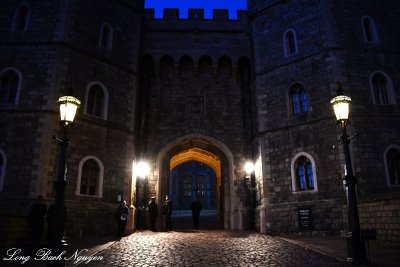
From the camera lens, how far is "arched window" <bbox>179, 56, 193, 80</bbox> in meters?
18.1

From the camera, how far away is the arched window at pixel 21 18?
14.0 meters

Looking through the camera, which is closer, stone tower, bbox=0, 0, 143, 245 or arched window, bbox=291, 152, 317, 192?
stone tower, bbox=0, 0, 143, 245

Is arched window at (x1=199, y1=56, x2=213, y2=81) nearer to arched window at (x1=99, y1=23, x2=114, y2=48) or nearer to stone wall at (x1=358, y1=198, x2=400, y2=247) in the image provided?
arched window at (x1=99, y1=23, x2=114, y2=48)

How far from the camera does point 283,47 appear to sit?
15.8 m

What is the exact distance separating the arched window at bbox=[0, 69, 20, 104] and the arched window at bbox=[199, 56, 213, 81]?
9.03m

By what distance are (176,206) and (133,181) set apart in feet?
83.7

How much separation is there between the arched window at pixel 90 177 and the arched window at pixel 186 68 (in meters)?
7.08

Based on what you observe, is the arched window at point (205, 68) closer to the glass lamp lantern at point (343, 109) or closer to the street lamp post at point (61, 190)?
the glass lamp lantern at point (343, 109)

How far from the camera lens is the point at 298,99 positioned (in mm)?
14812

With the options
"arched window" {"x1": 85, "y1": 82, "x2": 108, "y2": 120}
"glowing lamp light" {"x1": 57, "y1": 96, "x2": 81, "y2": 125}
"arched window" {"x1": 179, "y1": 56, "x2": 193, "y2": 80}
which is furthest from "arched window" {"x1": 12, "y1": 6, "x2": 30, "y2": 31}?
"glowing lamp light" {"x1": 57, "y1": 96, "x2": 81, "y2": 125}

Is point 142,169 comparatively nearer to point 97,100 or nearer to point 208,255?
point 97,100

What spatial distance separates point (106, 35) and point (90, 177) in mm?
6966

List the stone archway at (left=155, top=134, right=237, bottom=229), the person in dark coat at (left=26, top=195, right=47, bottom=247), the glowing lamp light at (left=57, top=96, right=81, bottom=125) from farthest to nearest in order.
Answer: the stone archway at (left=155, top=134, right=237, bottom=229)
the person in dark coat at (left=26, top=195, right=47, bottom=247)
the glowing lamp light at (left=57, top=96, right=81, bottom=125)

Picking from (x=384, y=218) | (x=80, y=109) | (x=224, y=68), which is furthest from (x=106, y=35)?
(x=384, y=218)
